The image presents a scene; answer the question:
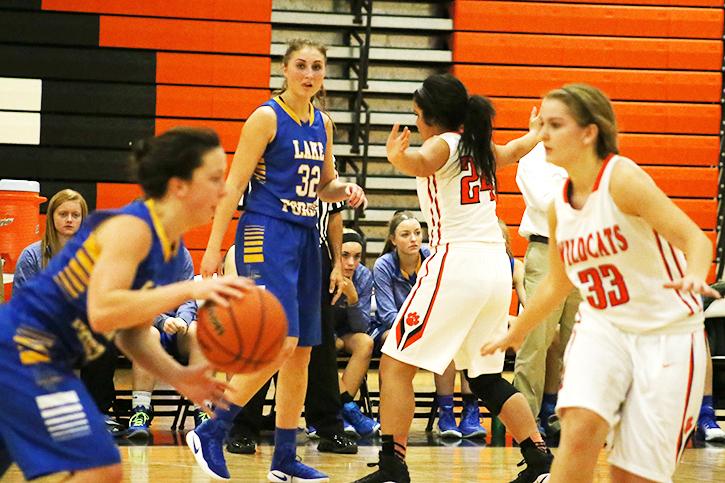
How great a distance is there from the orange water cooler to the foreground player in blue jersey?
16.6 ft

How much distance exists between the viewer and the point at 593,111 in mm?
3578

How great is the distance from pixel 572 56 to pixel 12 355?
9135 millimetres

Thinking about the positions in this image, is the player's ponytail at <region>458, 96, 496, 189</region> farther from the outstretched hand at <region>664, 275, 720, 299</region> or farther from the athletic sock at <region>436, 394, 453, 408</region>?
the athletic sock at <region>436, 394, 453, 408</region>

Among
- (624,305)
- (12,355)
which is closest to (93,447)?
(12,355)

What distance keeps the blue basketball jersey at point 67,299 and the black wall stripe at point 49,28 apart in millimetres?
7792

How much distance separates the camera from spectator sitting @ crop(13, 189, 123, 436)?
6930mm

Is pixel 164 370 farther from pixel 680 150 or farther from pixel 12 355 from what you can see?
pixel 680 150

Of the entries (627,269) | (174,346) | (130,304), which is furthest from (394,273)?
(130,304)

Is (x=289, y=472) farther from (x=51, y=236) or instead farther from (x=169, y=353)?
(x=51, y=236)

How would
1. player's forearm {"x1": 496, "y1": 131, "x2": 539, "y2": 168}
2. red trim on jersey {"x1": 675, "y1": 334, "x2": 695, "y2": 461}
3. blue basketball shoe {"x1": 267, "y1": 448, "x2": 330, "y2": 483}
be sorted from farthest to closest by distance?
player's forearm {"x1": 496, "y1": 131, "x2": 539, "y2": 168}, blue basketball shoe {"x1": 267, "y1": 448, "x2": 330, "y2": 483}, red trim on jersey {"x1": 675, "y1": 334, "x2": 695, "y2": 461}

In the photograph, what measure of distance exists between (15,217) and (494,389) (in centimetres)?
432

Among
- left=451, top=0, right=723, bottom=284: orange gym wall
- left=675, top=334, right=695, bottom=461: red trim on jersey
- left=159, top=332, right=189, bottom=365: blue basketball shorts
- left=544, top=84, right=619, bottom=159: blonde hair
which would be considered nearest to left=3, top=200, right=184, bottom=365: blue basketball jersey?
left=544, top=84, right=619, bottom=159: blonde hair

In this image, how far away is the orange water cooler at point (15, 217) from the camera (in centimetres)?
792

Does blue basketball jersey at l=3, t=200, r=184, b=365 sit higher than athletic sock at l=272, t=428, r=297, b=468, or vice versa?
blue basketball jersey at l=3, t=200, r=184, b=365
